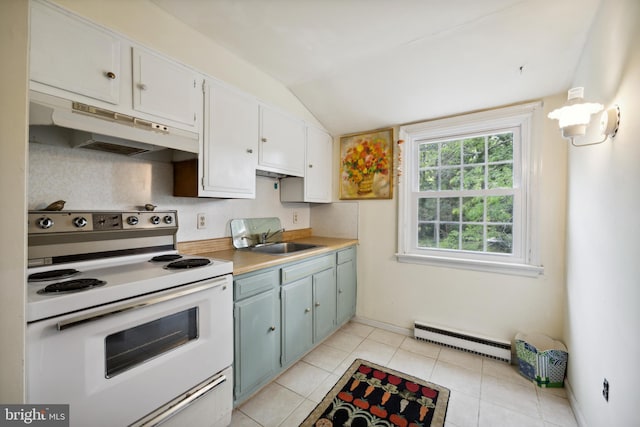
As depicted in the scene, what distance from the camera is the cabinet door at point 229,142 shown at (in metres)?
1.70

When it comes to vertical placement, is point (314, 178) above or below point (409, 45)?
below

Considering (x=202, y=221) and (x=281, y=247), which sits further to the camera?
(x=281, y=247)

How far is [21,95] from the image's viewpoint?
711mm

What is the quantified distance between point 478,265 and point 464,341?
2.23ft

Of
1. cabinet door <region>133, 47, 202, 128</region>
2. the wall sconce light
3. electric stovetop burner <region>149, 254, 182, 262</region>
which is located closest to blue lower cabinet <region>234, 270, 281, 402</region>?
electric stovetop burner <region>149, 254, 182, 262</region>

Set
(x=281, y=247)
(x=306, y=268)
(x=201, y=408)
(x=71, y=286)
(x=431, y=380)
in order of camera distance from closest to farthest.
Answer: (x=71, y=286) → (x=201, y=408) → (x=431, y=380) → (x=306, y=268) → (x=281, y=247)

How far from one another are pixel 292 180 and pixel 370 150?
0.91 m

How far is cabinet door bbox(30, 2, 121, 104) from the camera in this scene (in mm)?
1058

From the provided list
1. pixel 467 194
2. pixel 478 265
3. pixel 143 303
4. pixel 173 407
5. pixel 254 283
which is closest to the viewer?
pixel 143 303

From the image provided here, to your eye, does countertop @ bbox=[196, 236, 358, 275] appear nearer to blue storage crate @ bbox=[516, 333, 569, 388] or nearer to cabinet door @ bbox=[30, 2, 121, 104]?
cabinet door @ bbox=[30, 2, 121, 104]

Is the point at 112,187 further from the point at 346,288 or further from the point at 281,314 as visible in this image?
the point at 346,288

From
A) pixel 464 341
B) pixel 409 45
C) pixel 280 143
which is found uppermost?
pixel 409 45

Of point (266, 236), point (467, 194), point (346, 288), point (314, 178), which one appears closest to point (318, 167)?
point (314, 178)

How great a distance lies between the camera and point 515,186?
2.16 metres
